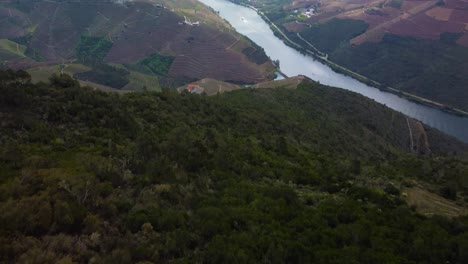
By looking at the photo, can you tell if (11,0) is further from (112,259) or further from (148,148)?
(112,259)

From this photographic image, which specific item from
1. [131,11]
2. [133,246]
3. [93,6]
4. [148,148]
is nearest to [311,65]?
[131,11]

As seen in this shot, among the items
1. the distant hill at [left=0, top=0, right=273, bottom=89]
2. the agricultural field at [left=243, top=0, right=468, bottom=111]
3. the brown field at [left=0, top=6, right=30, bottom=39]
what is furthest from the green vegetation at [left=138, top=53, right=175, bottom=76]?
the agricultural field at [left=243, top=0, right=468, bottom=111]

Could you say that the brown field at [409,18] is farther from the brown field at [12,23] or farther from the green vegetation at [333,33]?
the brown field at [12,23]

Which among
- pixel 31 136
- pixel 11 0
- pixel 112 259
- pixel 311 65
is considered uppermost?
pixel 112 259

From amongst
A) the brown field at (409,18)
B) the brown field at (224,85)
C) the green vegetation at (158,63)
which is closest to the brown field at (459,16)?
the brown field at (409,18)

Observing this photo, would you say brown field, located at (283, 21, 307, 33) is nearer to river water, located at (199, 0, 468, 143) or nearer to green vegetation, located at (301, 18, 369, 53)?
green vegetation, located at (301, 18, 369, 53)

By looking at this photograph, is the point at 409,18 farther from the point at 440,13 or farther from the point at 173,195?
the point at 173,195
